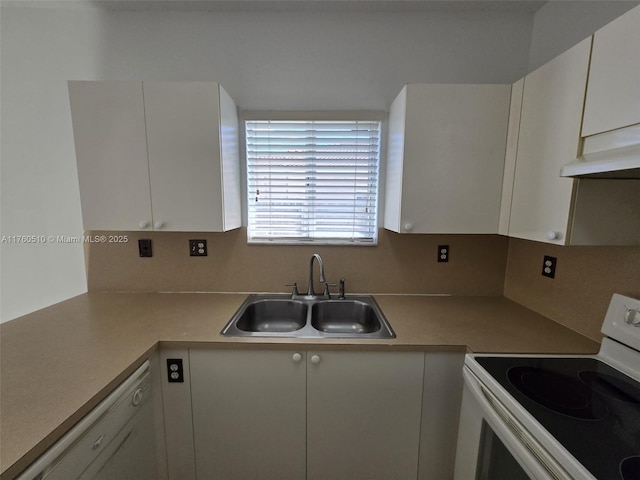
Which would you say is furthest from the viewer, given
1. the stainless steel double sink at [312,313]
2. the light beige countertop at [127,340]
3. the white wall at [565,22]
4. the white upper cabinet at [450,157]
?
the stainless steel double sink at [312,313]

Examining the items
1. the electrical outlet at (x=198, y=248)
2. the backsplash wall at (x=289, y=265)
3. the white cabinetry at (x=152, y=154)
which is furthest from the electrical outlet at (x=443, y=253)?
the electrical outlet at (x=198, y=248)

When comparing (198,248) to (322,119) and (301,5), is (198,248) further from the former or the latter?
(301,5)

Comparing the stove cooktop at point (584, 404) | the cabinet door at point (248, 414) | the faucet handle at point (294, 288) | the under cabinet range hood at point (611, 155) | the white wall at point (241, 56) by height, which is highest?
the white wall at point (241, 56)

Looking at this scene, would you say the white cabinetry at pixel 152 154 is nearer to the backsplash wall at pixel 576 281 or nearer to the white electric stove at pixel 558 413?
the white electric stove at pixel 558 413

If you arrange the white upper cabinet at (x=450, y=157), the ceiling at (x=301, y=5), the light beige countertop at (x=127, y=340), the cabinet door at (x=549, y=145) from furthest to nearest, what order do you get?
the ceiling at (x=301, y=5) < the white upper cabinet at (x=450, y=157) < the cabinet door at (x=549, y=145) < the light beige countertop at (x=127, y=340)

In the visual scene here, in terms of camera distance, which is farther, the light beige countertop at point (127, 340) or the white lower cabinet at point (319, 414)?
the white lower cabinet at point (319, 414)

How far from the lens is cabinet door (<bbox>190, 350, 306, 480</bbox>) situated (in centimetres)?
117

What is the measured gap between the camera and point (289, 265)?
5.72ft

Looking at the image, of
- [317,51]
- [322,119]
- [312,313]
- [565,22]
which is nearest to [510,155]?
[565,22]

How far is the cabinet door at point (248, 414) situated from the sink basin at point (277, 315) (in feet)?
1.48

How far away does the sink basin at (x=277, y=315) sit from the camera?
64.5 inches

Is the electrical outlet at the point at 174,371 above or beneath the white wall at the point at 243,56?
beneath

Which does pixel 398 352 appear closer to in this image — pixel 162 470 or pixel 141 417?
pixel 141 417

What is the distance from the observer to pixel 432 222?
1388mm
